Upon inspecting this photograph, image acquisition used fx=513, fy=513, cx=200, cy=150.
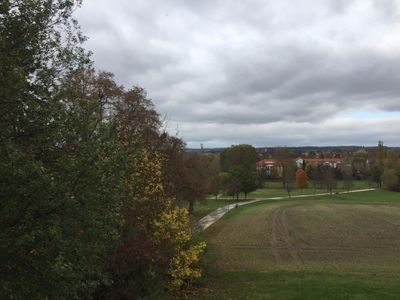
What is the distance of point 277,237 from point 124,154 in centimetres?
4152

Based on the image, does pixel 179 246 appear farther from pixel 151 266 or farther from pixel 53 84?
pixel 53 84

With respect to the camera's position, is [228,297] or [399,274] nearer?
[228,297]

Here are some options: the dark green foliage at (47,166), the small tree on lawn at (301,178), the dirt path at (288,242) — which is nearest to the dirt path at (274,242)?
the dirt path at (288,242)

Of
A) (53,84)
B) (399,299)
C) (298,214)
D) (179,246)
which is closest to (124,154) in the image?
(53,84)

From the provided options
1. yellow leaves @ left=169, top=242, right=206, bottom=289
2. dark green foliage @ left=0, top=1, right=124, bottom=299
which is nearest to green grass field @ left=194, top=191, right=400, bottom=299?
yellow leaves @ left=169, top=242, right=206, bottom=289

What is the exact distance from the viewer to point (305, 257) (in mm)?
36625

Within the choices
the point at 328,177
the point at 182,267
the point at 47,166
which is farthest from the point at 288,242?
the point at 328,177

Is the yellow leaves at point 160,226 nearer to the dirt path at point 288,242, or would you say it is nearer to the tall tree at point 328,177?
the dirt path at point 288,242

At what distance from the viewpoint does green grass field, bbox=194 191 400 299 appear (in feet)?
66.6

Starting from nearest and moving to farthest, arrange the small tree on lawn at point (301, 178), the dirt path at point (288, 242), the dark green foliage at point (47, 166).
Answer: the dark green foliage at point (47, 166) → the dirt path at point (288, 242) → the small tree on lawn at point (301, 178)

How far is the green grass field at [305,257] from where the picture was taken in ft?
66.6

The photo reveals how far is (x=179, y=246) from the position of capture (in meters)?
20.1

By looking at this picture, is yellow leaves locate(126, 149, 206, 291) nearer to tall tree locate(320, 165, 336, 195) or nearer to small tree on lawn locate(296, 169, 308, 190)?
tall tree locate(320, 165, 336, 195)

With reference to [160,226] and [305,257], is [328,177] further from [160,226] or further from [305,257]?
[160,226]
